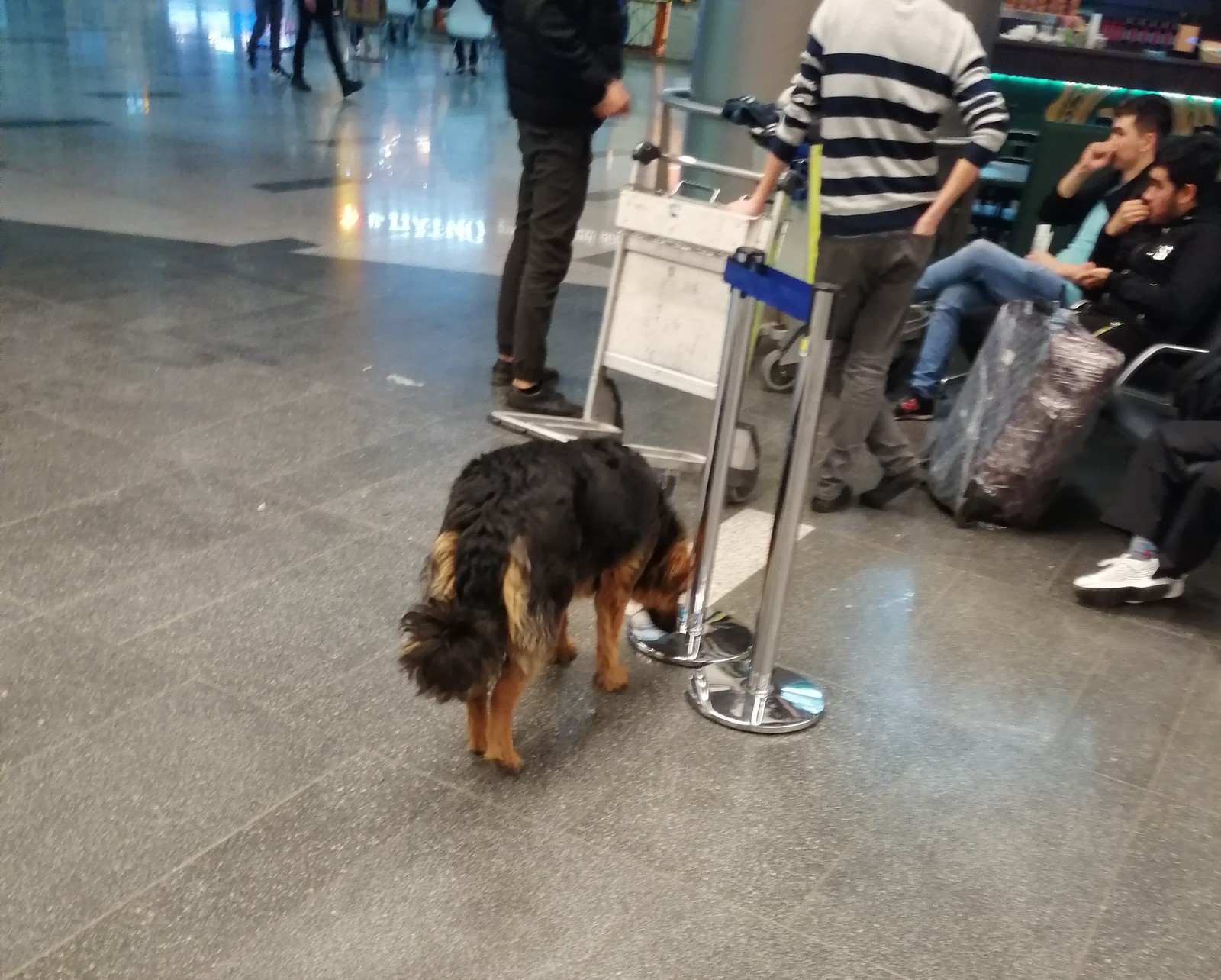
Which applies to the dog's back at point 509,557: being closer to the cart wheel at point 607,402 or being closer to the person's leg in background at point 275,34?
the cart wheel at point 607,402

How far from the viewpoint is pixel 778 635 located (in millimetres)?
2521

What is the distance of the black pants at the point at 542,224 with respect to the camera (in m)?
3.97

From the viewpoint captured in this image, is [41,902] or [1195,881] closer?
[41,902]

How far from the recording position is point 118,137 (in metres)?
8.34

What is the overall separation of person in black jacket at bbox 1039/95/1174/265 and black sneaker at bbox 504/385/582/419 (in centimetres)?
213

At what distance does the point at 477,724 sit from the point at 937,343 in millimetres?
3058

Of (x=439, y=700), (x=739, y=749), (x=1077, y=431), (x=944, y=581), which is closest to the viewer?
(x=439, y=700)

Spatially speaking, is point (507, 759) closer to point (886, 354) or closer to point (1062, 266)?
point (886, 354)

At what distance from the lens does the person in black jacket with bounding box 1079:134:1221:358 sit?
372 cm

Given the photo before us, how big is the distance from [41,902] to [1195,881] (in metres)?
2.11

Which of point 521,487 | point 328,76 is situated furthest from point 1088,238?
point 328,76

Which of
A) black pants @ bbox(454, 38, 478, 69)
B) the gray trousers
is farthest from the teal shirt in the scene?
black pants @ bbox(454, 38, 478, 69)

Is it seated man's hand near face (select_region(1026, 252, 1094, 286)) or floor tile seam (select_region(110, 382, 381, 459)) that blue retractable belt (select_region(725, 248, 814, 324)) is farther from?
seated man's hand near face (select_region(1026, 252, 1094, 286))

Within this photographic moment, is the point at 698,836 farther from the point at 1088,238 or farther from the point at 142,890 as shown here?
the point at 1088,238
